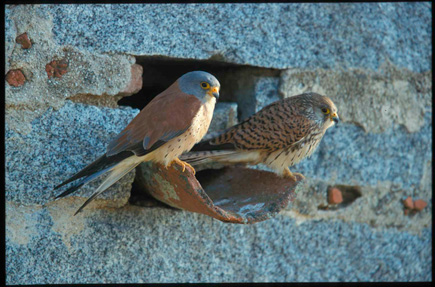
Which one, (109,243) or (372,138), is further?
(372,138)

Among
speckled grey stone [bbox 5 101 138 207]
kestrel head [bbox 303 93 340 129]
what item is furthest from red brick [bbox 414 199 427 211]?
speckled grey stone [bbox 5 101 138 207]

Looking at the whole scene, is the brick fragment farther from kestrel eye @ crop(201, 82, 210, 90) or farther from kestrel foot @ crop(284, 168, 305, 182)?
kestrel foot @ crop(284, 168, 305, 182)

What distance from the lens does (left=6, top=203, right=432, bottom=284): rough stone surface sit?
6.81ft

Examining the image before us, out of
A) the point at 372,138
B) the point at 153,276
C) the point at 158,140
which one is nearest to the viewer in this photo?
the point at 158,140

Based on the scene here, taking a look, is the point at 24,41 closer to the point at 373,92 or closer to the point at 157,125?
the point at 157,125

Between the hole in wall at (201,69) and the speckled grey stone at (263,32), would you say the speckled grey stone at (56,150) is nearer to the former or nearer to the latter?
the speckled grey stone at (263,32)

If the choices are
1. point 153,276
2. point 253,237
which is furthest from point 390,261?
point 153,276

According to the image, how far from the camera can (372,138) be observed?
3.01 m

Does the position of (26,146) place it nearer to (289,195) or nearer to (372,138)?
(289,195)

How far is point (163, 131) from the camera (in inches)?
78.9

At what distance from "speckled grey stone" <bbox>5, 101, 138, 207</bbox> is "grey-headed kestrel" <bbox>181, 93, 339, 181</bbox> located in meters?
0.41

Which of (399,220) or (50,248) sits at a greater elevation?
(50,248)

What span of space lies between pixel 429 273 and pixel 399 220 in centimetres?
45

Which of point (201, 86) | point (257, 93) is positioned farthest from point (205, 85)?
point (257, 93)
